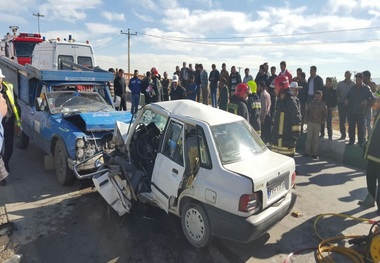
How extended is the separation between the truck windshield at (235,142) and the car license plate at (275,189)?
0.48 metres

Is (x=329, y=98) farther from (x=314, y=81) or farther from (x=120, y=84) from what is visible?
(x=120, y=84)

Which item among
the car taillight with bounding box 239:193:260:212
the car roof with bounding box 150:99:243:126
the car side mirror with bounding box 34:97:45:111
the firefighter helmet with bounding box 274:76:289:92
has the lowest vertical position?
the car taillight with bounding box 239:193:260:212

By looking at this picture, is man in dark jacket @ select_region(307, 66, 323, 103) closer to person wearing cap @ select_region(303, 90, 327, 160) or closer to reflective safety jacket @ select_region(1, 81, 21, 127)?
person wearing cap @ select_region(303, 90, 327, 160)

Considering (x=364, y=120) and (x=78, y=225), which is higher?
(x=364, y=120)

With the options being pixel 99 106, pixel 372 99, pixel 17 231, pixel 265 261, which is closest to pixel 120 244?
pixel 17 231

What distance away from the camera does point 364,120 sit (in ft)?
25.3

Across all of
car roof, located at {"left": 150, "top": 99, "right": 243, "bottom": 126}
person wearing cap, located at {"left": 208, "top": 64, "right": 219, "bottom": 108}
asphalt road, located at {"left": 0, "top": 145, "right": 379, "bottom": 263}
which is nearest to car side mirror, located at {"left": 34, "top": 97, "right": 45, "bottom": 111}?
asphalt road, located at {"left": 0, "top": 145, "right": 379, "bottom": 263}

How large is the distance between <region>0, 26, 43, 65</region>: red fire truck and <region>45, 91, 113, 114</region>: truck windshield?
36.7 feet

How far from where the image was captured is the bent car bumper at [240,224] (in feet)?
10.8

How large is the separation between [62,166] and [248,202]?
12.6 ft

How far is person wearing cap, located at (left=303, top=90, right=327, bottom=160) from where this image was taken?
24.4ft

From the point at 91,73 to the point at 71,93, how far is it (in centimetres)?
67

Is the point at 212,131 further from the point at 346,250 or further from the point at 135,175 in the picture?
the point at 346,250

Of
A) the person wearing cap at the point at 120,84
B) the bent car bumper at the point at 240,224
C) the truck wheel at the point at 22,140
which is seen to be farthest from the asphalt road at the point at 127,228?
the person wearing cap at the point at 120,84
